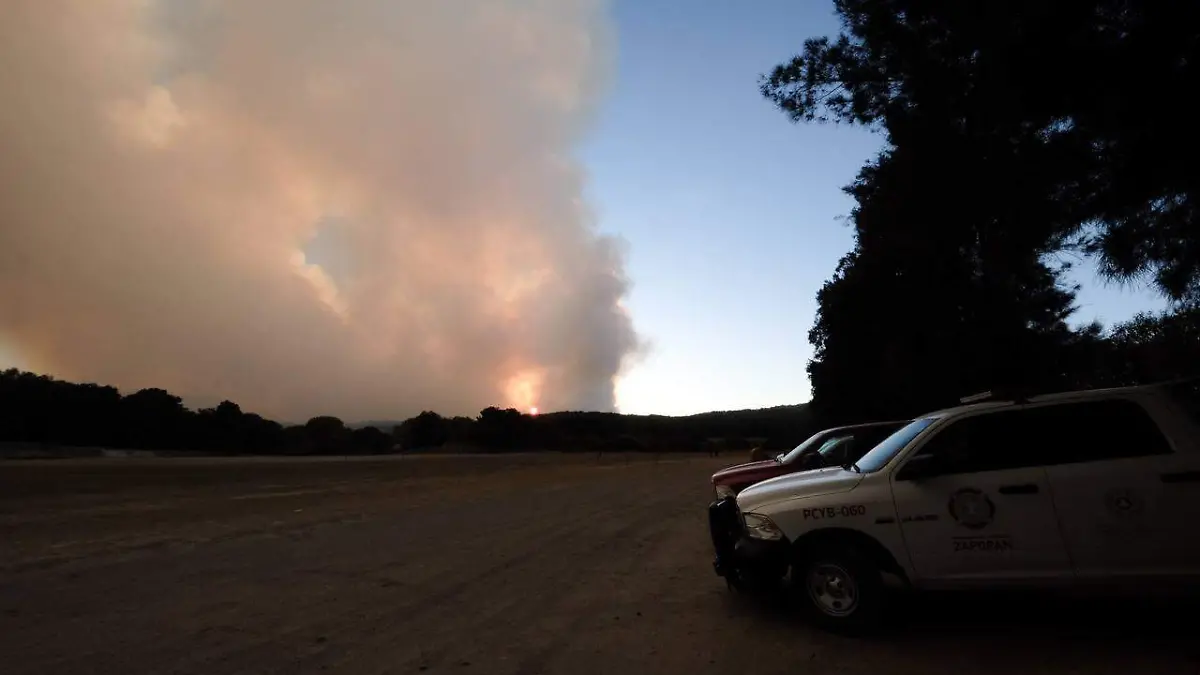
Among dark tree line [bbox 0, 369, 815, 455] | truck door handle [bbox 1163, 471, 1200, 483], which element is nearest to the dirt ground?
truck door handle [bbox 1163, 471, 1200, 483]

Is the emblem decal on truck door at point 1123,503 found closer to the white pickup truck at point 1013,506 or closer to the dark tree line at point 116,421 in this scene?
the white pickup truck at point 1013,506

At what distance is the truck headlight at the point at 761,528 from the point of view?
6.66 meters

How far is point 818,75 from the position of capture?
9227 mm

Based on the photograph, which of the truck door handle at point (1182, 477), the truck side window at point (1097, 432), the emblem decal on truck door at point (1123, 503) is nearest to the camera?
the truck door handle at point (1182, 477)

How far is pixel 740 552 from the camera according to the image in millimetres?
6902

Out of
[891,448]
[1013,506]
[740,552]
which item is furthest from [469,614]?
[1013,506]

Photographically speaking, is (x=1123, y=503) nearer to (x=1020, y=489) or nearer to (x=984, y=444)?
(x=1020, y=489)

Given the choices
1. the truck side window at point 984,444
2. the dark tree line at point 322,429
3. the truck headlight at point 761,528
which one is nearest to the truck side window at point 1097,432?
the truck side window at point 984,444

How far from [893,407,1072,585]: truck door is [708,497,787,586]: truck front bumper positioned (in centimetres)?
115

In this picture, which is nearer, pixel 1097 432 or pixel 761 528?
pixel 1097 432

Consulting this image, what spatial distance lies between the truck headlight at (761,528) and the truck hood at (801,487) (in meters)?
0.09

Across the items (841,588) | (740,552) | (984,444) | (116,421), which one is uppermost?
(116,421)

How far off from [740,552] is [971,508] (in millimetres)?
2002

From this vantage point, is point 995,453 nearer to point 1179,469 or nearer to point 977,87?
point 1179,469
